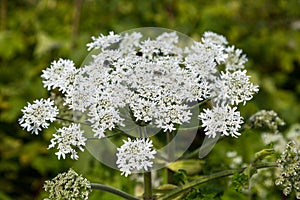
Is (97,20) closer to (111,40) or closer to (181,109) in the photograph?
(111,40)

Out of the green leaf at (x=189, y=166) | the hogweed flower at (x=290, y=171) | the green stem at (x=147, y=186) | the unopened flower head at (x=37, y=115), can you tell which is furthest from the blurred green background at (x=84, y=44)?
the hogweed flower at (x=290, y=171)

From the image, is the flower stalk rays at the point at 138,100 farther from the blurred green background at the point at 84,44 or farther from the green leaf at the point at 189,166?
the blurred green background at the point at 84,44

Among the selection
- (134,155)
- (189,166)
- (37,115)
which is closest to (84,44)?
(189,166)

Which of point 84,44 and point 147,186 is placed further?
point 84,44

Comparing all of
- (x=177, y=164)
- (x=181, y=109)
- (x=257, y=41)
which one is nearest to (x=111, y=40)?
(x=181, y=109)

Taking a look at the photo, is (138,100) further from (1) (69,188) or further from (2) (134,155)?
(1) (69,188)

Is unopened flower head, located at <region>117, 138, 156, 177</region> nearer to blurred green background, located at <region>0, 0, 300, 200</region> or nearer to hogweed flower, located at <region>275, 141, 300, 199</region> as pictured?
hogweed flower, located at <region>275, 141, 300, 199</region>

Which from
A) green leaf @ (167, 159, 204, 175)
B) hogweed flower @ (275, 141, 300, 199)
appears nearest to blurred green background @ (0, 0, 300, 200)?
green leaf @ (167, 159, 204, 175)
